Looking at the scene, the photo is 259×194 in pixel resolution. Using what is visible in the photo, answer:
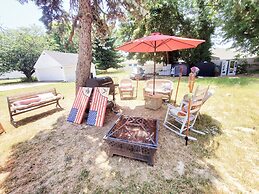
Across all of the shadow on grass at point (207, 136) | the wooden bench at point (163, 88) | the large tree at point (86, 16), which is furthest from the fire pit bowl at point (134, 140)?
the large tree at point (86, 16)

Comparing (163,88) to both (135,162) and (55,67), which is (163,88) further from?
(55,67)

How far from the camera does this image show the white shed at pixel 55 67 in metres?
20.0

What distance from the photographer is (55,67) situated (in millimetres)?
20562

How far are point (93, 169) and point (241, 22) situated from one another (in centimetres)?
1757


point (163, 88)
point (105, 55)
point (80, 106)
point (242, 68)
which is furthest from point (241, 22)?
point (105, 55)

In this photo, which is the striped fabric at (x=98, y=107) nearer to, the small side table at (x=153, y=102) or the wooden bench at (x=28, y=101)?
the small side table at (x=153, y=102)

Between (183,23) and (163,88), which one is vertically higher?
(183,23)

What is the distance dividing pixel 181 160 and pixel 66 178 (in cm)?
226

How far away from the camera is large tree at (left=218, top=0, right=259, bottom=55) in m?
12.3

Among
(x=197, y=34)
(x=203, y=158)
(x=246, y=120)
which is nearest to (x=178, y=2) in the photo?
(x=197, y=34)

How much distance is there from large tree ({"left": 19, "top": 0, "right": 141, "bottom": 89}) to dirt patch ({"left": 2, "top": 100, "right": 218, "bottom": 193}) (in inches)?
104

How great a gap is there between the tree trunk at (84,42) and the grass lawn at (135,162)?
1.86 m

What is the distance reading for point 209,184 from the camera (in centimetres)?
250

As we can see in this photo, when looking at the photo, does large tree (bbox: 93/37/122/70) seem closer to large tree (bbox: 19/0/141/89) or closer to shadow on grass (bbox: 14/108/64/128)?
large tree (bbox: 19/0/141/89)
